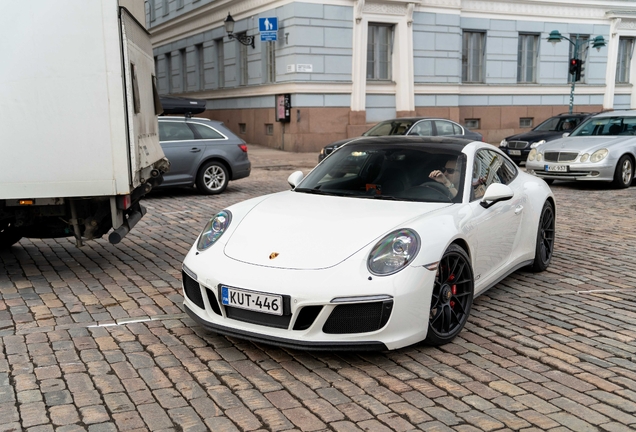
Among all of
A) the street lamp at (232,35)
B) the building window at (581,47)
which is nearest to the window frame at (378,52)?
the street lamp at (232,35)

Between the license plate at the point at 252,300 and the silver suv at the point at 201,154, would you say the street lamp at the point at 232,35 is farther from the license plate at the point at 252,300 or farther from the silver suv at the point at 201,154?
the license plate at the point at 252,300

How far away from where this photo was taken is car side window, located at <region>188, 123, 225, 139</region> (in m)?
13.6

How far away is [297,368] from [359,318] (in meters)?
0.51

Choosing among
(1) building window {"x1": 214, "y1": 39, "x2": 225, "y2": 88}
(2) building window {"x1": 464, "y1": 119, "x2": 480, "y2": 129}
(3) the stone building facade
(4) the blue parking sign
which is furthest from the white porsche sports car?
(1) building window {"x1": 214, "y1": 39, "x2": 225, "y2": 88}

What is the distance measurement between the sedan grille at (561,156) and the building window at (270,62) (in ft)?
44.6

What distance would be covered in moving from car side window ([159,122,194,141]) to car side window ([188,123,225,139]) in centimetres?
15

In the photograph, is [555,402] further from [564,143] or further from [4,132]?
[564,143]

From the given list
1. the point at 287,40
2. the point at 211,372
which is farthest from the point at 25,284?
the point at 287,40

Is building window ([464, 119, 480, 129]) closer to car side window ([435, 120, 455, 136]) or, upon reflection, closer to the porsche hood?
car side window ([435, 120, 455, 136])

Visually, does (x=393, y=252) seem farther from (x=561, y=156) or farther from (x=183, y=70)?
(x=183, y=70)

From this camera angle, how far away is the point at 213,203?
40.3ft

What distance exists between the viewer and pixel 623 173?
47.0ft

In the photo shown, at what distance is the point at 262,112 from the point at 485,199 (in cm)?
2171

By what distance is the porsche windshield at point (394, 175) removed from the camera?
556 centimetres
